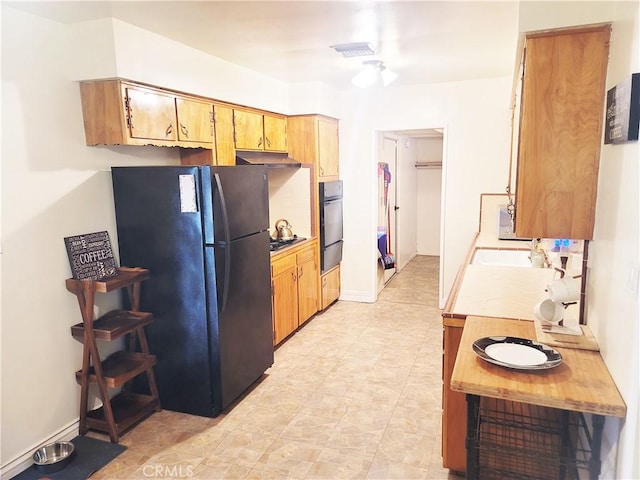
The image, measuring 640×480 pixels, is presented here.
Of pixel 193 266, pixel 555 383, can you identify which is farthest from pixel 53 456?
pixel 555 383

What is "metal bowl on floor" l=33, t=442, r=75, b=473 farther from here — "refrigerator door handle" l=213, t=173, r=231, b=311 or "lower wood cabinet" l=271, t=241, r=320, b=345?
"lower wood cabinet" l=271, t=241, r=320, b=345

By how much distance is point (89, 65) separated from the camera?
101 inches

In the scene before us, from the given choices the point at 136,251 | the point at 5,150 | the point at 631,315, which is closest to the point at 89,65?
the point at 5,150

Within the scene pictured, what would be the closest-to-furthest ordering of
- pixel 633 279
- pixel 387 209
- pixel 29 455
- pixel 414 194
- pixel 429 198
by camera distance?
pixel 633 279 → pixel 29 455 → pixel 387 209 → pixel 414 194 → pixel 429 198

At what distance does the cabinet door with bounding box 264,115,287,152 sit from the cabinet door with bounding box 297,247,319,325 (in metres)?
1.04

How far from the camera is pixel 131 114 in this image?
265 centimetres

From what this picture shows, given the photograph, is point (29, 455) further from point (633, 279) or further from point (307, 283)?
point (633, 279)

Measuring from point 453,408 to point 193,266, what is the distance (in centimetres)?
165

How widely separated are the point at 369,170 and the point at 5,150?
137 inches

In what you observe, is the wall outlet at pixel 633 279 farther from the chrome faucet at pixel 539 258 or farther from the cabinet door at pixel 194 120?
the cabinet door at pixel 194 120

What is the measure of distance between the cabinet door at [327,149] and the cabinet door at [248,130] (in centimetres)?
74

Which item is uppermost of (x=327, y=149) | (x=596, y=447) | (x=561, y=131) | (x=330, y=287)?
(x=327, y=149)

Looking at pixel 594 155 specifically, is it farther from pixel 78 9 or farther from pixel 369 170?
pixel 369 170

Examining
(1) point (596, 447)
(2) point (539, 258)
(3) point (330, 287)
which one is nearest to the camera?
(1) point (596, 447)
